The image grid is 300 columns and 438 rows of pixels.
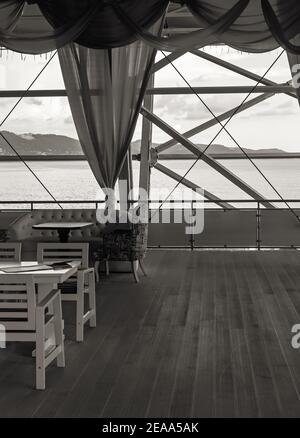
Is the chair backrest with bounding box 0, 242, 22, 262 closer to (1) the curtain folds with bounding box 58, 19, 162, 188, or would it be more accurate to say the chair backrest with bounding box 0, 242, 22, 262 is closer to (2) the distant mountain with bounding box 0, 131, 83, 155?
(1) the curtain folds with bounding box 58, 19, 162, 188

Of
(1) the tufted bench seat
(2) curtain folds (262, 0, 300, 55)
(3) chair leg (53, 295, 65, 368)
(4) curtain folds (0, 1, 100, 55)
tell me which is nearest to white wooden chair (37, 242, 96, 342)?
(3) chair leg (53, 295, 65, 368)

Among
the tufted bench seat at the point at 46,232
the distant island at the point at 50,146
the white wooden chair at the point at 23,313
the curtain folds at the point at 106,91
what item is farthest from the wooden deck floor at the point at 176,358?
the distant island at the point at 50,146

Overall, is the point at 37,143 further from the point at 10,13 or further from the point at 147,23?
the point at 147,23

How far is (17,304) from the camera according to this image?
123 inches

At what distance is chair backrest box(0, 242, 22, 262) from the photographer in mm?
4422

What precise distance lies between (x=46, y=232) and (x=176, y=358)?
4259 mm

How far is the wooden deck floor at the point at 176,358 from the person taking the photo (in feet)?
9.90

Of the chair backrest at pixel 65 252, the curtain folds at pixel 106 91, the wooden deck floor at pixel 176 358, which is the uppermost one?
the curtain folds at pixel 106 91

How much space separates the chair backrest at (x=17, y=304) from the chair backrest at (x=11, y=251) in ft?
3.94

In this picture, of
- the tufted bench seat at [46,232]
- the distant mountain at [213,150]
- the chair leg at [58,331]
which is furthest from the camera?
the distant mountain at [213,150]

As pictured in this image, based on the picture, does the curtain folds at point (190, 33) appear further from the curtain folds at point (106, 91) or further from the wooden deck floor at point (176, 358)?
the wooden deck floor at point (176, 358)

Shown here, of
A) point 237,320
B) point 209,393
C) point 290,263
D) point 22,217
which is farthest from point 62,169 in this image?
point 209,393

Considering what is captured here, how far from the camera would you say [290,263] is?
7355 millimetres
